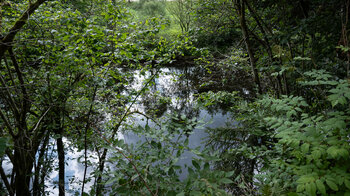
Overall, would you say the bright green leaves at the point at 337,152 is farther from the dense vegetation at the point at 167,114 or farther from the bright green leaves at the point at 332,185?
the bright green leaves at the point at 332,185

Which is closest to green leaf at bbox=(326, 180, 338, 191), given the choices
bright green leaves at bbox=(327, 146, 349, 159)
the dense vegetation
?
the dense vegetation

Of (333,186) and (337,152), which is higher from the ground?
(337,152)

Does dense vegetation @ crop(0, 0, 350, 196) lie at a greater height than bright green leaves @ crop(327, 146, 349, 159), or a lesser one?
greater

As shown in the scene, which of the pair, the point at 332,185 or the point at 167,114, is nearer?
the point at 332,185

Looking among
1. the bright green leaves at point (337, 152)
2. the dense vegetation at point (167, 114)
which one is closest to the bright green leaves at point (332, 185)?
the dense vegetation at point (167, 114)

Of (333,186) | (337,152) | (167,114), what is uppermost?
(167,114)

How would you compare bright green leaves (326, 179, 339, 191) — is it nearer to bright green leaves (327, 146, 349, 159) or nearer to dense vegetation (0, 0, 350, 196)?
dense vegetation (0, 0, 350, 196)

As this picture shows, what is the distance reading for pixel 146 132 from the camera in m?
1.11

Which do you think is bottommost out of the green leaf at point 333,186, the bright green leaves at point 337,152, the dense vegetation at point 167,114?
the green leaf at point 333,186

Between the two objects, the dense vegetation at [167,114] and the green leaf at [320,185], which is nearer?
the green leaf at [320,185]

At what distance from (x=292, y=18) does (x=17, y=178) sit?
12.3 ft

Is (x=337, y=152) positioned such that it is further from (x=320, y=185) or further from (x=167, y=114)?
(x=167, y=114)

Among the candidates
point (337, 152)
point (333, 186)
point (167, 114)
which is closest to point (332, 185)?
point (333, 186)

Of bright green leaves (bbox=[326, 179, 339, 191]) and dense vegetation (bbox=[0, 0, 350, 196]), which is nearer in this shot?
bright green leaves (bbox=[326, 179, 339, 191])
